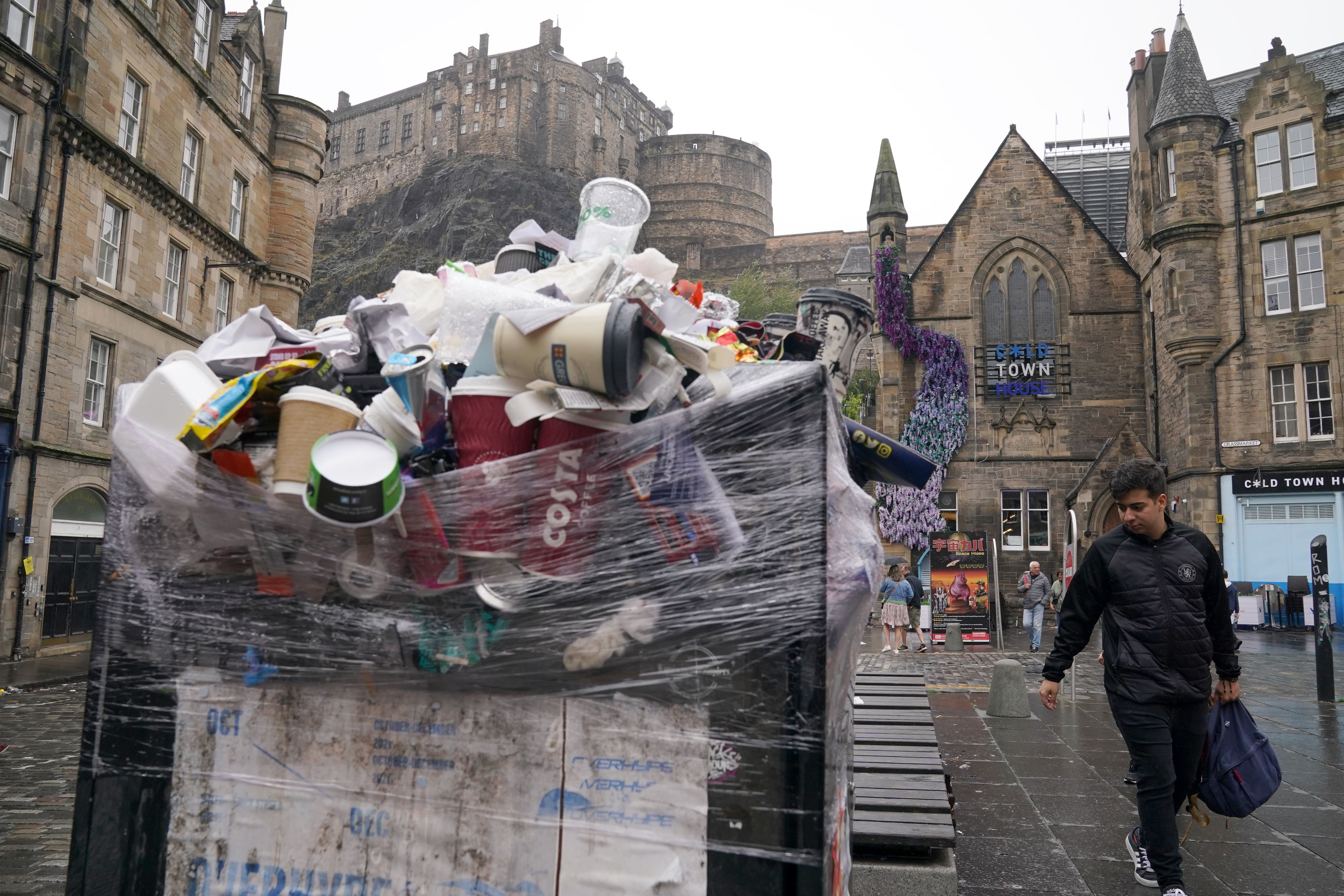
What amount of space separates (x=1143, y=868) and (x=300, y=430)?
404cm

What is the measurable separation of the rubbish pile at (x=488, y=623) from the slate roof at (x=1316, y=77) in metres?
26.2

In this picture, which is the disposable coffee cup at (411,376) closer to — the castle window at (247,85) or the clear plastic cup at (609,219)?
the clear plastic cup at (609,219)

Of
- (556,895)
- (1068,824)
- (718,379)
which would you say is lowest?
(1068,824)

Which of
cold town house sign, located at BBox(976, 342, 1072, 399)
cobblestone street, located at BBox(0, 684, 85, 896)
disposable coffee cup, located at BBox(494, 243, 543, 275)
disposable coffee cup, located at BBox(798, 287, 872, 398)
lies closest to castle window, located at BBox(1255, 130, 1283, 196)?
cold town house sign, located at BBox(976, 342, 1072, 399)

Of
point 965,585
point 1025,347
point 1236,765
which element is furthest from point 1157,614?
point 1025,347

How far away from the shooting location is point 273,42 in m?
24.1

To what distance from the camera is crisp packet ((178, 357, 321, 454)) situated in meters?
2.08

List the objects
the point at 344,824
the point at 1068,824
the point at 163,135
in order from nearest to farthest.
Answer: the point at 344,824
the point at 1068,824
the point at 163,135

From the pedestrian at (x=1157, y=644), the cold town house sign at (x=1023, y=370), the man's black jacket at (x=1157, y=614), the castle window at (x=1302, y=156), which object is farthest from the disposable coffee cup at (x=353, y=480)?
the castle window at (x=1302, y=156)

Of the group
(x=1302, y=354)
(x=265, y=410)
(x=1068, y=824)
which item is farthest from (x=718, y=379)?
(x=1302, y=354)

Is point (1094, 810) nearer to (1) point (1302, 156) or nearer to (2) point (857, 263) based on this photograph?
(1) point (1302, 156)

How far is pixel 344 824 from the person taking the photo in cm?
208

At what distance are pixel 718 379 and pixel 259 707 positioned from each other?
127cm

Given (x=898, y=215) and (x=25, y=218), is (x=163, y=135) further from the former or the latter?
(x=898, y=215)
